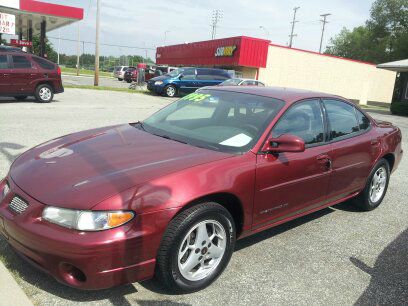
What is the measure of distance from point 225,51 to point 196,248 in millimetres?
33418

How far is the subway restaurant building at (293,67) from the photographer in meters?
33.6

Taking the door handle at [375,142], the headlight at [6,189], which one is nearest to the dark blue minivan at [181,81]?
the door handle at [375,142]

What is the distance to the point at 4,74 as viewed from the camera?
12945 millimetres

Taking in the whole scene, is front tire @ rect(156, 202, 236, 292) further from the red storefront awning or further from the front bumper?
the red storefront awning

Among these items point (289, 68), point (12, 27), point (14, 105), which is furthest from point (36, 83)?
point (289, 68)

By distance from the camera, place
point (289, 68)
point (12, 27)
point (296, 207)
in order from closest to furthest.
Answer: point (296, 207) < point (12, 27) < point (289, 68)

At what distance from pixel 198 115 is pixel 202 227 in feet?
5.14

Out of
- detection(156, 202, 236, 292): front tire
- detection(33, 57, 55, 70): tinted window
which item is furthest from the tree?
detection(156, 202, 236, 292): front tire

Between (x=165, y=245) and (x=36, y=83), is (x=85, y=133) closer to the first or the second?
(x=165, y=245)

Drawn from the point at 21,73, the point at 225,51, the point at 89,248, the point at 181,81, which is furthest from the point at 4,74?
the point at 225,51

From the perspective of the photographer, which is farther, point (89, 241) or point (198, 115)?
point (198, 115)

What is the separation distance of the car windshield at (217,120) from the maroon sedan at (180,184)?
0.01 meters

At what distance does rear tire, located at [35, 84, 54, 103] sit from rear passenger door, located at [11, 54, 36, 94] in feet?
0.84

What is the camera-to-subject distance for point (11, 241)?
9.49ft
